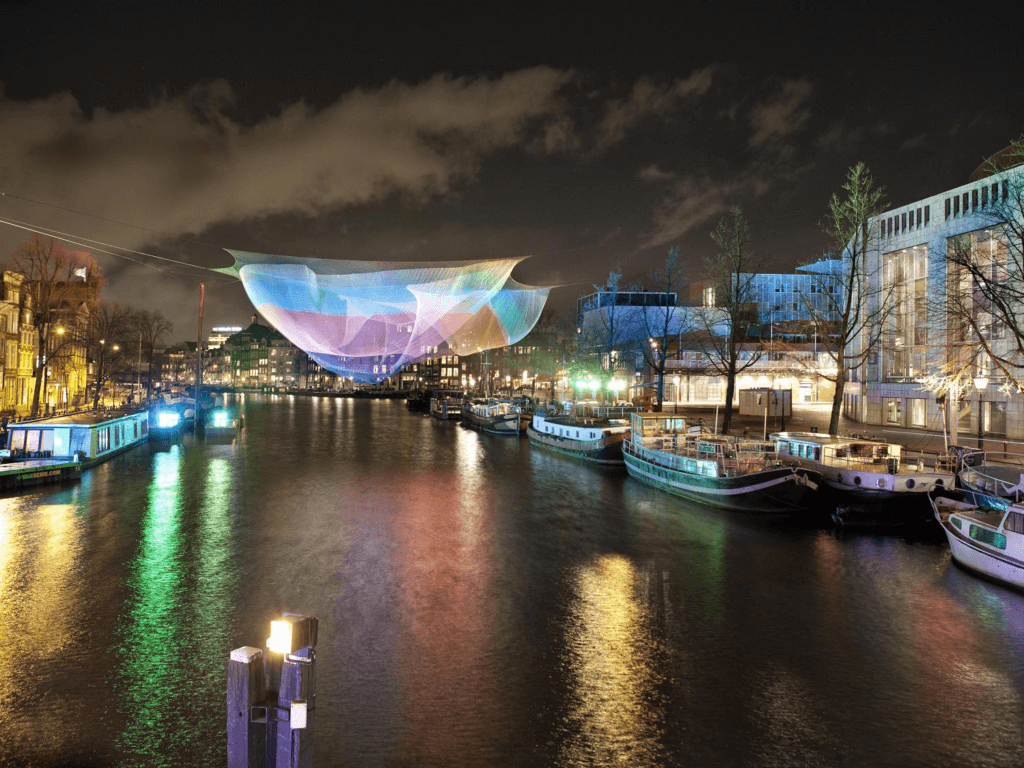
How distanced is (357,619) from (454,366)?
492ft

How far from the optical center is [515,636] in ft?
37.9

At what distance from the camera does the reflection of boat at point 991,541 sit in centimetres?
1404

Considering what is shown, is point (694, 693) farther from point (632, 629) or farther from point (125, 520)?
point (125, 520)

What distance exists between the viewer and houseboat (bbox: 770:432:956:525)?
20322 mm

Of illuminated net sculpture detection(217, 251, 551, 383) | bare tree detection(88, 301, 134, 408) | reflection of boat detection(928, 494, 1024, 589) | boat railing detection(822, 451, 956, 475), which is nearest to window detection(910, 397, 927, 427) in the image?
boat railing detection(822, 451, 956, 475)

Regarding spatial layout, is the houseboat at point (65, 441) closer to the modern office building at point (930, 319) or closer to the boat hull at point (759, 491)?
the boat hull at point (759, 491)

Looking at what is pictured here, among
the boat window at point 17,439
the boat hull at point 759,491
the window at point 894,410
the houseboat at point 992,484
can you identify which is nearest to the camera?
the houseboat at point 992,484

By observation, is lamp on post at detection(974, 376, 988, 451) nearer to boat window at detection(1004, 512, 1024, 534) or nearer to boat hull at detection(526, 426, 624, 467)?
boat window at detection(1004, 512, 1024, 534)

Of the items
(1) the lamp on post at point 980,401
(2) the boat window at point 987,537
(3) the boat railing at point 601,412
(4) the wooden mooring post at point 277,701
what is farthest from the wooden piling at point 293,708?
(3) the boat railing at point 601,412

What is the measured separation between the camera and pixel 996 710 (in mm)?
9062

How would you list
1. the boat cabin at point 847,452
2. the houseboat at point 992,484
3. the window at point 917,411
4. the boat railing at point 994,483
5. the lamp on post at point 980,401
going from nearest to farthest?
the boat railing at point 994,483
the houseboat at point 992,484
the boat cabin at point 847,452
the lamp on post at point 980,401
the window at point 917,411

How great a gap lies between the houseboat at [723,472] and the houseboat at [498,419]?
77.8 ft

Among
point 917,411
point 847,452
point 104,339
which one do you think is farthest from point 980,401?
point 104,339

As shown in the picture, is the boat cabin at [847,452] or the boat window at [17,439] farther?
the boat window at [17,439]
